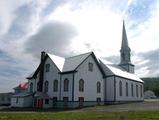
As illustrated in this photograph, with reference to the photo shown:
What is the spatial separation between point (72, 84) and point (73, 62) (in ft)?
19.4

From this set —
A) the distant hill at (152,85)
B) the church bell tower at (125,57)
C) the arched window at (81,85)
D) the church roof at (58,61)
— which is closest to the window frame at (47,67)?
the church roof at (58,61)

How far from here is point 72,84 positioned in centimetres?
4141

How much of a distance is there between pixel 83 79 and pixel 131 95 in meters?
21.2

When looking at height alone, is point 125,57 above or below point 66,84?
above

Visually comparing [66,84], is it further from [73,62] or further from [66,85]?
[73,62]

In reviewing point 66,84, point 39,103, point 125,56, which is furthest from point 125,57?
point 39,103

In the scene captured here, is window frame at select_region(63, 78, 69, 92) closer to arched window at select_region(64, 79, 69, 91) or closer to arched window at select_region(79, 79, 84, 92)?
arched window at select_region(64, 79, 69, 91)

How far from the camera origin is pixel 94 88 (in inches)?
1812

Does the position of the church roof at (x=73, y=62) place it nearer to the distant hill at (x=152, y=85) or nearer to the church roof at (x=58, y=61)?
the church roof at (x=58, y=61)

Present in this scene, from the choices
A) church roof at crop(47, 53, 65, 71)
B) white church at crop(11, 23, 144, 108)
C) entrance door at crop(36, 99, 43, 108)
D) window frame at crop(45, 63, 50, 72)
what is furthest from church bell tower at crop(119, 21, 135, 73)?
entrance door at crop(36, 99, 43, 108)

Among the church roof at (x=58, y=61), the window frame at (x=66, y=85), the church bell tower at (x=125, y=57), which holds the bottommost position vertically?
the window frame at (x=66, y=85)

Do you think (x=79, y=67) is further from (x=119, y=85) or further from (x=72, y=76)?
(x=119, y=85)

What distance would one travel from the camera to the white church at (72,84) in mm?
42219

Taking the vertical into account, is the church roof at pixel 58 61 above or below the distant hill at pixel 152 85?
above
